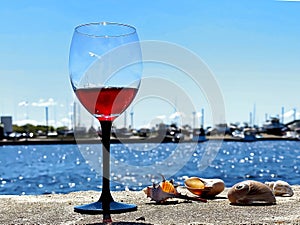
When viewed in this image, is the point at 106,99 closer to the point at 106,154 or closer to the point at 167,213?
the point at 106,154

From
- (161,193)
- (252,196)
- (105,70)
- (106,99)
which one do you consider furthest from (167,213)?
(105,70)

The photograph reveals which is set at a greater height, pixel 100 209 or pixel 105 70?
pixel 105 70

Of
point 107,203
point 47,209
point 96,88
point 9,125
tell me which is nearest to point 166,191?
point 107,203

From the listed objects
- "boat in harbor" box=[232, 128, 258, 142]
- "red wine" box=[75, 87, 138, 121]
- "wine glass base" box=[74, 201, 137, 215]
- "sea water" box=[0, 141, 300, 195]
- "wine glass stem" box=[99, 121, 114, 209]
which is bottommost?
"boat in harbor" box=[232, 128, 258, 142]

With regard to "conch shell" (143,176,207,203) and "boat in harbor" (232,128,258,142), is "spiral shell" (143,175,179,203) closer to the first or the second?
"conch shell" (143,176,207,203)

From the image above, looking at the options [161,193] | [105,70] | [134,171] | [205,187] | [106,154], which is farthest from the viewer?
[134,171]

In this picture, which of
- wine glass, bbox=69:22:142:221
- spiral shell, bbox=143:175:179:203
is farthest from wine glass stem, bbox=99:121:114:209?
spiral shell, bbox=143:175:179:203
